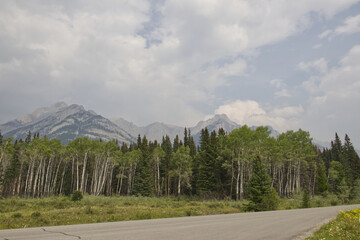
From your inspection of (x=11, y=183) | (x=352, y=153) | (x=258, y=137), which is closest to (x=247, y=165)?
(x=258, y=137)

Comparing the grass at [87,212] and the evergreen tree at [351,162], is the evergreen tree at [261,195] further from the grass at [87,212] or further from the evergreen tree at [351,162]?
the evergreen tree at [351,162]

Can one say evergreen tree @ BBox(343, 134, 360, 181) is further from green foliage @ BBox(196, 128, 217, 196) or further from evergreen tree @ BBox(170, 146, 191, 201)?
evergreen tree @ BBox(170, 146, 191, 201)

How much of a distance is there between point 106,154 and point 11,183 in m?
33.7

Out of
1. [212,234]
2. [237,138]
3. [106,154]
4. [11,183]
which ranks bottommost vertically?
[11,183]

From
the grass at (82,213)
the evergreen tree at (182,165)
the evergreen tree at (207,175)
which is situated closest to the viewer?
the grass at (82,213)

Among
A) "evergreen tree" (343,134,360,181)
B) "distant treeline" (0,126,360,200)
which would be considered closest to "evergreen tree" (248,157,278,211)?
"distant treeline" (0,126,360,200)

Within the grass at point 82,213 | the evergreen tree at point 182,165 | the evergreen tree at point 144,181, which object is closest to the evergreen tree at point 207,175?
the evergreen tree at point 182,165

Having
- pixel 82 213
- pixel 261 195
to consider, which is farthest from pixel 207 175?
pixel 82 213

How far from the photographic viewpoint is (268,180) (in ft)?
80.4

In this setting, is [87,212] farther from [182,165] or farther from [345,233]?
[182,165]

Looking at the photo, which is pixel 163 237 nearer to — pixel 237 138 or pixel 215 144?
pixel 237 138

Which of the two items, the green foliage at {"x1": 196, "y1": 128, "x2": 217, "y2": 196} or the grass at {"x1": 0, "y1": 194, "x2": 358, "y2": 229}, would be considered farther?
the green foliage at {"x1": 196, "y1": 128, "x2": 217, "y2": 196}

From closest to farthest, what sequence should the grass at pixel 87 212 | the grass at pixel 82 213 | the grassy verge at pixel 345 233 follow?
the grassy verge at pixel 345 233 → the grass at pixel 82 213 → the grass at pixel 87 212

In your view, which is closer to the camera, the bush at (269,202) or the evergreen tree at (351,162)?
the bush at (269,202)
